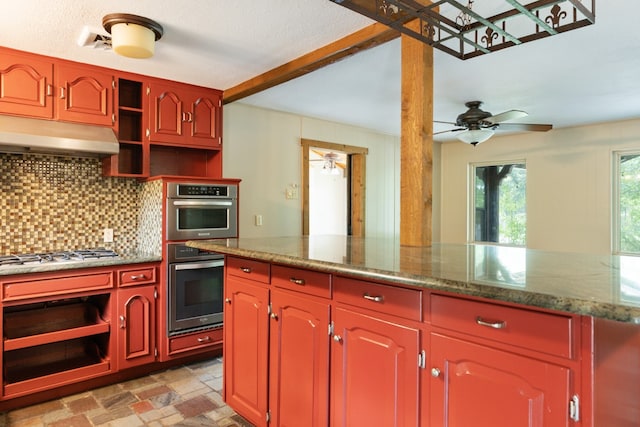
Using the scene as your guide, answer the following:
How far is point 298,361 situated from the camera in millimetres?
1847

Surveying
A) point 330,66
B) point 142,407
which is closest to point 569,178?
point 330,66

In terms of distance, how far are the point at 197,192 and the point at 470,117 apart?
2449 mm

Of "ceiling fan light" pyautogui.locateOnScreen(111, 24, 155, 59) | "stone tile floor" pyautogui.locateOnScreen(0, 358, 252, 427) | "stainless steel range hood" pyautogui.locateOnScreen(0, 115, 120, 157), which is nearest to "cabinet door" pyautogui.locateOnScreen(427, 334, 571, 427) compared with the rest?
"stone tile floor" pyautogui.locateOnScreen(0, 358, 252, 427)

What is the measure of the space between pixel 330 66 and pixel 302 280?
1.76m

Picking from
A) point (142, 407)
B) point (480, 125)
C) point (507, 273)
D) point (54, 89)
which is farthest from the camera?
point (480, 125)

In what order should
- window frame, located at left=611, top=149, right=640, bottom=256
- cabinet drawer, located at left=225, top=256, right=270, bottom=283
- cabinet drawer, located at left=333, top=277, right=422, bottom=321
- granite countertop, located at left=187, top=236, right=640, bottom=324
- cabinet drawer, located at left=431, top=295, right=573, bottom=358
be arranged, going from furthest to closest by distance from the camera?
window frame, located at left=611, top=149, right=640, bottom=256 < cabinet drawer, located at left=225, top=256, right=270, bottom=283 < cabinet drawer, located at left=333, top=277, right=422, bottom=321 < cabinet drawer, located at left=431, top=295, right=573, bottom=358 < granite countertop, located at left=187, top=236, right=640, bottom=324

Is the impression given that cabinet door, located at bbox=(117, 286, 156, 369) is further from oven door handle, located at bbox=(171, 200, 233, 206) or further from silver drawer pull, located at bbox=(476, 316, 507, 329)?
silver drawer pull, located at bbox=(476, 316, 507, 329)

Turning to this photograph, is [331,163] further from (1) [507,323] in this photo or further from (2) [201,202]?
(1) [507,323]

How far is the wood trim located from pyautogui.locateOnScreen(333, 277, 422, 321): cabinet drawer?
136cm

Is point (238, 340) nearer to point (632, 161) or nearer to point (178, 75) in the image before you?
point (178, 75)

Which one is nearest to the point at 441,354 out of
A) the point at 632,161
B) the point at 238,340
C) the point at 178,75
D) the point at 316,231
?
the point at 238,340

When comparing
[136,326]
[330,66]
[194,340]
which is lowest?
[194,340]

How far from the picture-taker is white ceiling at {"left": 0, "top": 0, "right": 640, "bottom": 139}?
211cm

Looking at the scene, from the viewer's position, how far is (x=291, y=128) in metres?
4.41
